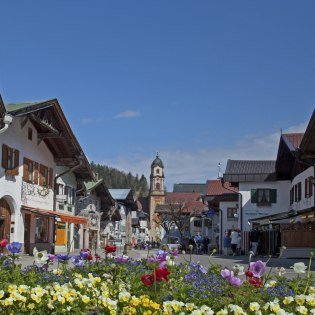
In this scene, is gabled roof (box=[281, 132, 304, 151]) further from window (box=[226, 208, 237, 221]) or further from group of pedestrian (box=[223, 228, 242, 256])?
window (box=[226, 208, 237, 221])

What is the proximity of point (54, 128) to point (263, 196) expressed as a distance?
2115 cm

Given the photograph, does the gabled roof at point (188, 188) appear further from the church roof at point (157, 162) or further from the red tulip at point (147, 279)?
the red tulip at point (147, 279)

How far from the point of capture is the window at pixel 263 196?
45.9m

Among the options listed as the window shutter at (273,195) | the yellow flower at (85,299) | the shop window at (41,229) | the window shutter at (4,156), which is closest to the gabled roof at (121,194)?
the window shutter at (273,195)

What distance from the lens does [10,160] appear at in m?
26.9

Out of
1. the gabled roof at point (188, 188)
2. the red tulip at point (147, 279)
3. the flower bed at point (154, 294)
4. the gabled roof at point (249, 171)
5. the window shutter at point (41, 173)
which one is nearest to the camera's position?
the flower bed at point (154, 294)

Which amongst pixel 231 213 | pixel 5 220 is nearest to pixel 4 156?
pixel 5 220

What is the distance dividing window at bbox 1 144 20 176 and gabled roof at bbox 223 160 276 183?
74.3 feet

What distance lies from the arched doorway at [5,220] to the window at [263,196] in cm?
2328

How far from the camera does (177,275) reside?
9.11 m

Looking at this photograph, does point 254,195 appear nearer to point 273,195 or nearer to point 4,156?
point 273,195

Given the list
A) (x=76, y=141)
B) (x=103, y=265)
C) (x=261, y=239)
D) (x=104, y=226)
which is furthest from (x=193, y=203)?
(x=103, y=265)

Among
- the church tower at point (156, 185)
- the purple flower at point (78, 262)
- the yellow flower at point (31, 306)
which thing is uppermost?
the church tower at point (156, 185)

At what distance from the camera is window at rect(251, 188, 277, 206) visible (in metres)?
45.9
